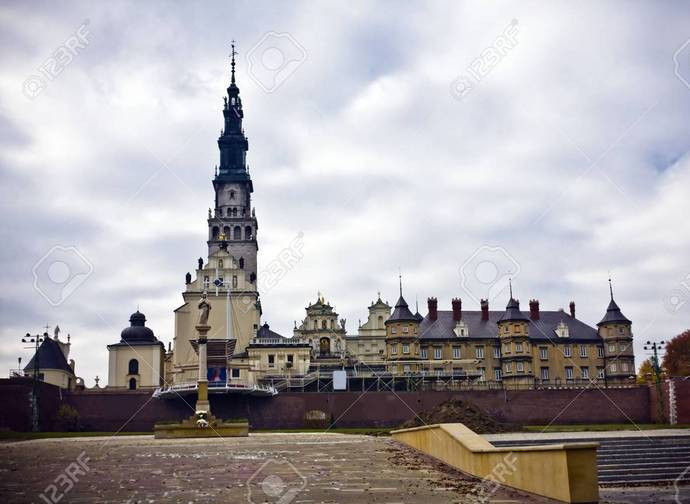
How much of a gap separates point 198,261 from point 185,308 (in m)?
6.62

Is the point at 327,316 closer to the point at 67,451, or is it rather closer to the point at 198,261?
the point at 198,261

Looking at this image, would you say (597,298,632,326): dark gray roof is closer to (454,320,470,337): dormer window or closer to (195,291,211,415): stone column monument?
(454,320,470,337): dormer window

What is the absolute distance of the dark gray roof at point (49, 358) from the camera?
8131cm

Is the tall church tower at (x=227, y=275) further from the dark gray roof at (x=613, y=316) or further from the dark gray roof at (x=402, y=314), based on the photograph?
the dark gray roof at (x=613, y=316)

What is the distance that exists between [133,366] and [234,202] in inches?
1120

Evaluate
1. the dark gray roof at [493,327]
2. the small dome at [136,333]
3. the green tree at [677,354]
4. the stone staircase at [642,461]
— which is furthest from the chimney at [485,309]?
the stone staircase at [642,461]

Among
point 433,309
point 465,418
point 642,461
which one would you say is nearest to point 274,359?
point 433,309

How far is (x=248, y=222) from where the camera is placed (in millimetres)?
104375

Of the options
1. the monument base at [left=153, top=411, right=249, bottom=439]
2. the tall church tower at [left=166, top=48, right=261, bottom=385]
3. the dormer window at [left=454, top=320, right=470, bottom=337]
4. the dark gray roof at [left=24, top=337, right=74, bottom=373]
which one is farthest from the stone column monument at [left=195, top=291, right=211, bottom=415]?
the dormer window at [left=454, top=320, right=470, bottom=337]

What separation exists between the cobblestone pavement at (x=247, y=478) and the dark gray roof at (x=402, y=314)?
188 feet

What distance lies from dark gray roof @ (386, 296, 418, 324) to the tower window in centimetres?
2959

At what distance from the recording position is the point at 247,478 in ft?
69.1

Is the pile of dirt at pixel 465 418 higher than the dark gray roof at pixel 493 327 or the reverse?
the reverse

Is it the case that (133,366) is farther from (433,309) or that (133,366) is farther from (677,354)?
(677,354)
